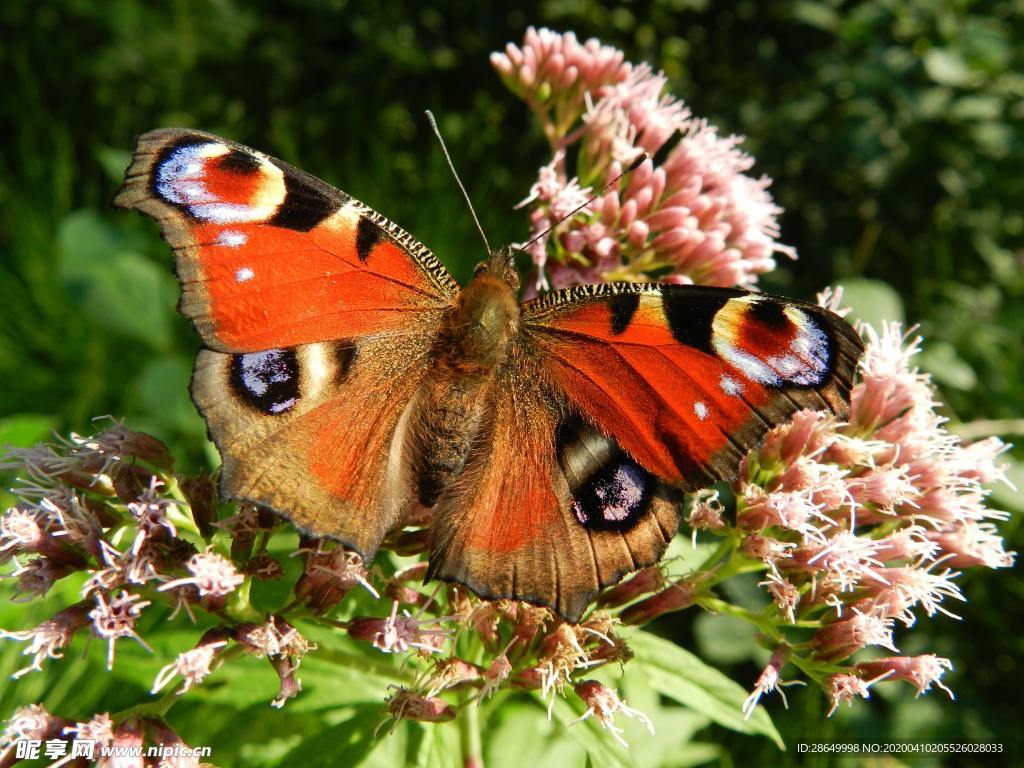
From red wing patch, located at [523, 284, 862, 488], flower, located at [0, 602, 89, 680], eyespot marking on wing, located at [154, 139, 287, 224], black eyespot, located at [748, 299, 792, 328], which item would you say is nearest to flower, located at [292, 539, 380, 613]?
flower, located at [0, 602, 89, 680]

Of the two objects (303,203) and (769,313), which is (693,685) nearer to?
(769,313)

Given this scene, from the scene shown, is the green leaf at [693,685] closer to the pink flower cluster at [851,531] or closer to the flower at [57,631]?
the pink flower cluster at [851,531]

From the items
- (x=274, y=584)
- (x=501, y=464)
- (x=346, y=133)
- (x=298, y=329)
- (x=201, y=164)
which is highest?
(x=201, y=164)

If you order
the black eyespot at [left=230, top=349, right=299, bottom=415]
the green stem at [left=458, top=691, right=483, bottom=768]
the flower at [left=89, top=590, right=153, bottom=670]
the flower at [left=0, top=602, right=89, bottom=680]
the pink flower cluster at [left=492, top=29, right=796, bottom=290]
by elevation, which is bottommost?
the green stem at [left=458, top=691, right=483, bottom=768]

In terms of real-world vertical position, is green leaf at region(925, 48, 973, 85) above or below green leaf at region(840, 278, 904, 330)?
above

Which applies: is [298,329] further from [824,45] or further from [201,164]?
[824,45]

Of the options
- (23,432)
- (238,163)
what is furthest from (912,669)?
(23,432)

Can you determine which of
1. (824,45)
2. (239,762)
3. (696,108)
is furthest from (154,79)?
(239,762)

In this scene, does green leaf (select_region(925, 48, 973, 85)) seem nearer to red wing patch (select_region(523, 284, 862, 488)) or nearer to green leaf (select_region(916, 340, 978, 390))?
green leaf (select_region(916, 340, 978, 390))
